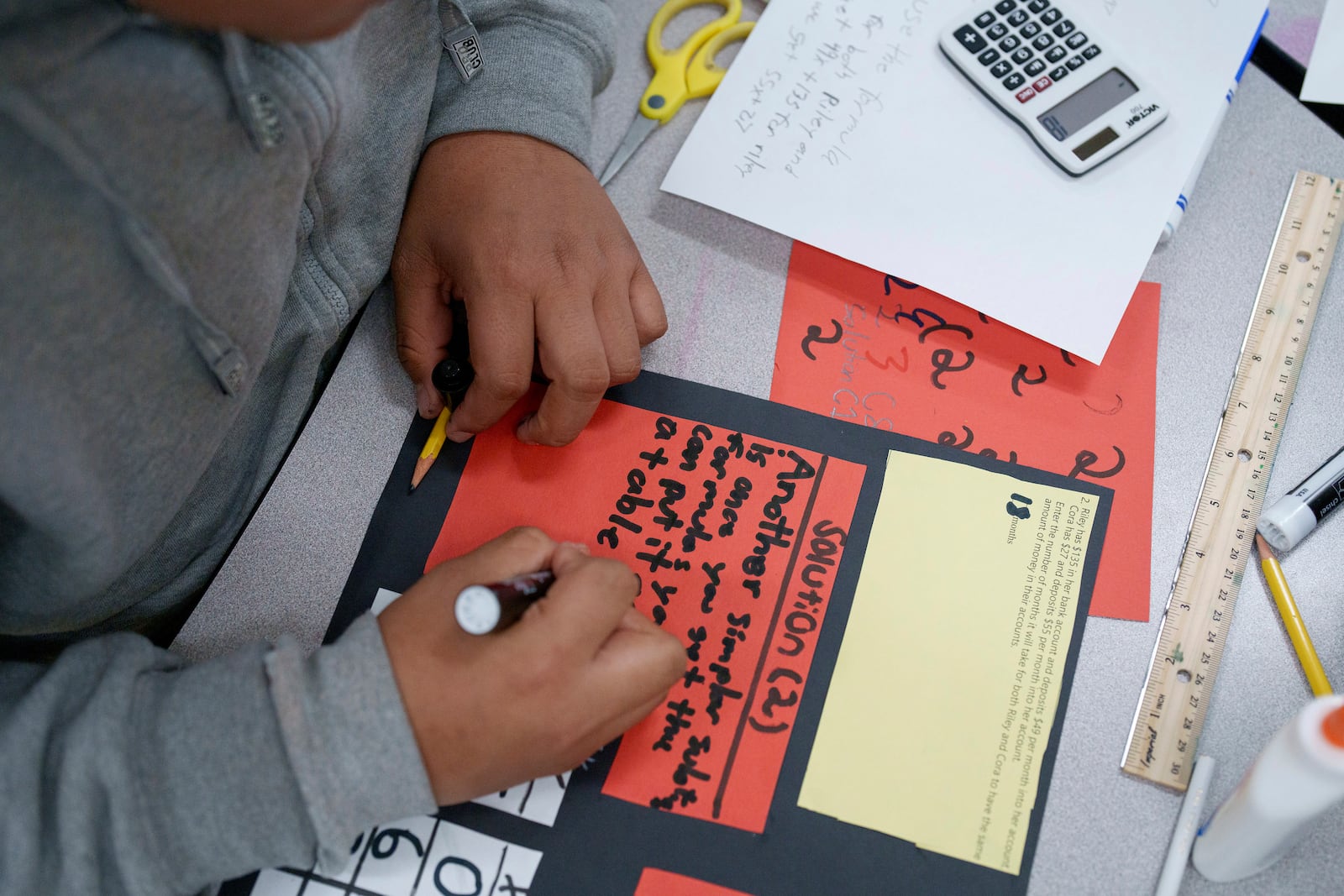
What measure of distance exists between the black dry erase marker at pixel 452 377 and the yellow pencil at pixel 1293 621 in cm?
53

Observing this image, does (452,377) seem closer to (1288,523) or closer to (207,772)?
(207,772)

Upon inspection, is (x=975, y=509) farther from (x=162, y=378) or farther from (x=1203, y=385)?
(x=162, y=378)

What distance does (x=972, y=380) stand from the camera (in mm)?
654

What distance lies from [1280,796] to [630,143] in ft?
1.99

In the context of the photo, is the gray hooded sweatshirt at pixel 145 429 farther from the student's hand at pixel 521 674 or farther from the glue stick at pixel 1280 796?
the glue stick at pixel 1280 796

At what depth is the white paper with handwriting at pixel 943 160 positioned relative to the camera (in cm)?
67

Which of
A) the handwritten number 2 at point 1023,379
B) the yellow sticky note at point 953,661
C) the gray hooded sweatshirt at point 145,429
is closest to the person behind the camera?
the gray hooded sweatshirt at point 145,429

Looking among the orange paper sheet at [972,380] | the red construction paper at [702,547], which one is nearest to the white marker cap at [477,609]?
the red construction paper at [702,547]

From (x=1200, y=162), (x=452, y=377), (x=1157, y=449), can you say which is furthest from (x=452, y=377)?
(x=1200, y=162)

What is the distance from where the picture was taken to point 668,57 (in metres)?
0.77

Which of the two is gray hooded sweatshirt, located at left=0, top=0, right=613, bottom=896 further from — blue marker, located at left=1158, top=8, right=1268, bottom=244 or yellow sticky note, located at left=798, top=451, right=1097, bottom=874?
blue marker, located at left=1158, top=8, right=1268, bottom=244

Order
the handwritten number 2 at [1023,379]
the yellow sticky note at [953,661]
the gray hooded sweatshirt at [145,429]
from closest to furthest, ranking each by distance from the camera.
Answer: the gray hooded sweatshirt at [145,429] → the yellow sticky note at [953,661] → the handwritten number 2 at [1023,379]

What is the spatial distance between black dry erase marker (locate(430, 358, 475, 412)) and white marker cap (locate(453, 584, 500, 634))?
0.17 metres

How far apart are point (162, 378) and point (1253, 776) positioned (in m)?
0.61
